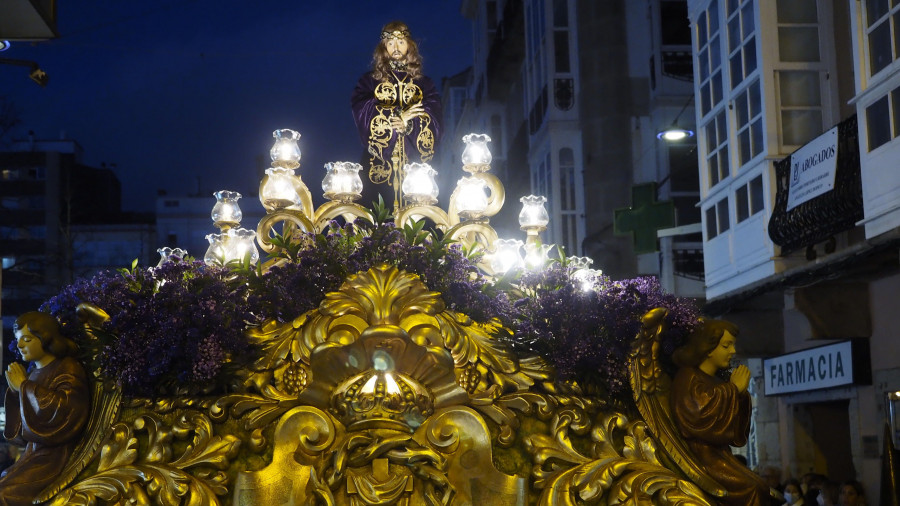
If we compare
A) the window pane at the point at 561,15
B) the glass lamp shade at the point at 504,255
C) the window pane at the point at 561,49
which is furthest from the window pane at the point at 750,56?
the window pane at the point at 561,15

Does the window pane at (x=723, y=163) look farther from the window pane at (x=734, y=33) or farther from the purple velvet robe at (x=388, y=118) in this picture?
the purple velvet robe at (x=388, y=118)

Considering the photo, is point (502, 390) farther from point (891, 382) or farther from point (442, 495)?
point (891, 382)

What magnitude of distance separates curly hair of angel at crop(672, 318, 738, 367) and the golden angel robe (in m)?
0.07

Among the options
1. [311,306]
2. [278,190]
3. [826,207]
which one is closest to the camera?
[311,306]

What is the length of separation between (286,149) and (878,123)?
5.07 m

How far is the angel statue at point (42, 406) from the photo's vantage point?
11.6 feet

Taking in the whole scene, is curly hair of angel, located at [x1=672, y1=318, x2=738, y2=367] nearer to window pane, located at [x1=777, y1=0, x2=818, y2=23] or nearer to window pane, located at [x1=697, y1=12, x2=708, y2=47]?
window pane, located at [x1=777, y1=0, x2=818, y2=23]

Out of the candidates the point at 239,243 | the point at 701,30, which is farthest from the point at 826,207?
the point at 239,243

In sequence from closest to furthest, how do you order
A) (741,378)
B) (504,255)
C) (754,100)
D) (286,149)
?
1. (741,378)
2. (504,255)
3. (286,149)
4. (754,100)

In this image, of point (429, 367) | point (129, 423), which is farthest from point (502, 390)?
point (129, 423)

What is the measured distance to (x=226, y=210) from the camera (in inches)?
236

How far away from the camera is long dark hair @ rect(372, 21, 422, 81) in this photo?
6.33 m

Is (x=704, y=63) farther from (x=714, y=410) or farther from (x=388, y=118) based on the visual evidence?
(x=714, y=410)

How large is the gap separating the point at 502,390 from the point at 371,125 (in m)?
2.98
